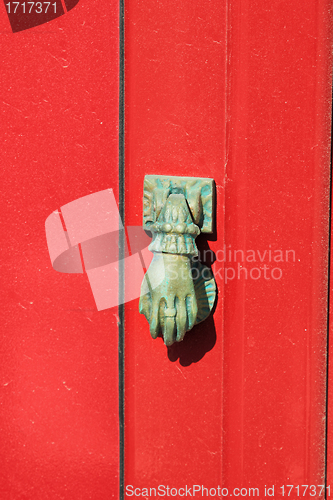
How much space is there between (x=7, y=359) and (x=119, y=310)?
0.71 feet

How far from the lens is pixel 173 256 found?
0.68 meters

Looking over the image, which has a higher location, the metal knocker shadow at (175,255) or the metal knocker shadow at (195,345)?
the metal knocker shadow at (175,255)

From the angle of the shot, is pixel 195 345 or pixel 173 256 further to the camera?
pixel 195 345

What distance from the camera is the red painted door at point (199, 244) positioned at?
737 millimetres

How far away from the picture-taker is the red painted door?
0.74 m

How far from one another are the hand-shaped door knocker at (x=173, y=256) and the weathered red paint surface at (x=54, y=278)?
0.09 meters

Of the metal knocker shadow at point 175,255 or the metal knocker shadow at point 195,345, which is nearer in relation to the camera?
the metal knocker shadow at point 175,255
